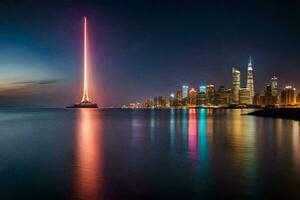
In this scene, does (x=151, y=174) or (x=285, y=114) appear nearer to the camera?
(x=151, y=174)

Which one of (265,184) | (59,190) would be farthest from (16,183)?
(265,184)

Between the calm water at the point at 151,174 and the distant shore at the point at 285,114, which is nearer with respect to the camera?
the calm water at the point at 151,174

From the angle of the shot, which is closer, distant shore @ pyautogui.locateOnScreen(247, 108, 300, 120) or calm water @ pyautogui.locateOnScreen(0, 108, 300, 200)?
calm water @ pyautogui.locateOnScreen(0, 108, 300, 200)

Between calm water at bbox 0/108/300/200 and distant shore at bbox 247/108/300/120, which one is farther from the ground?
distant shore at bbox 247/108/300/120

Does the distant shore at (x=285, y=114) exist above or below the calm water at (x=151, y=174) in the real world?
above

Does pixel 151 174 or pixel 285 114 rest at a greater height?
pixel 285 114

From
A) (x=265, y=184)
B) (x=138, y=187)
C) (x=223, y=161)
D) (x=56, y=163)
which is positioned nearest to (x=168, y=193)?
(x=138, y=187)

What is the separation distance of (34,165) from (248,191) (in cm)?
990

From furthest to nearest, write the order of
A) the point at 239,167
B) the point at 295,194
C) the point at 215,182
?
the point at 239,167 < the point at 215,182 < the point at 295,194

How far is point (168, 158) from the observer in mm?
16797

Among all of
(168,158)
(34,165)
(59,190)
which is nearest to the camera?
(59,190)

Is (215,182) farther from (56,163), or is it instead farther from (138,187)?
(56,163)

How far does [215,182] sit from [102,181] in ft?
13.1

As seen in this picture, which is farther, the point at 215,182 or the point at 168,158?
the point at 168,158
